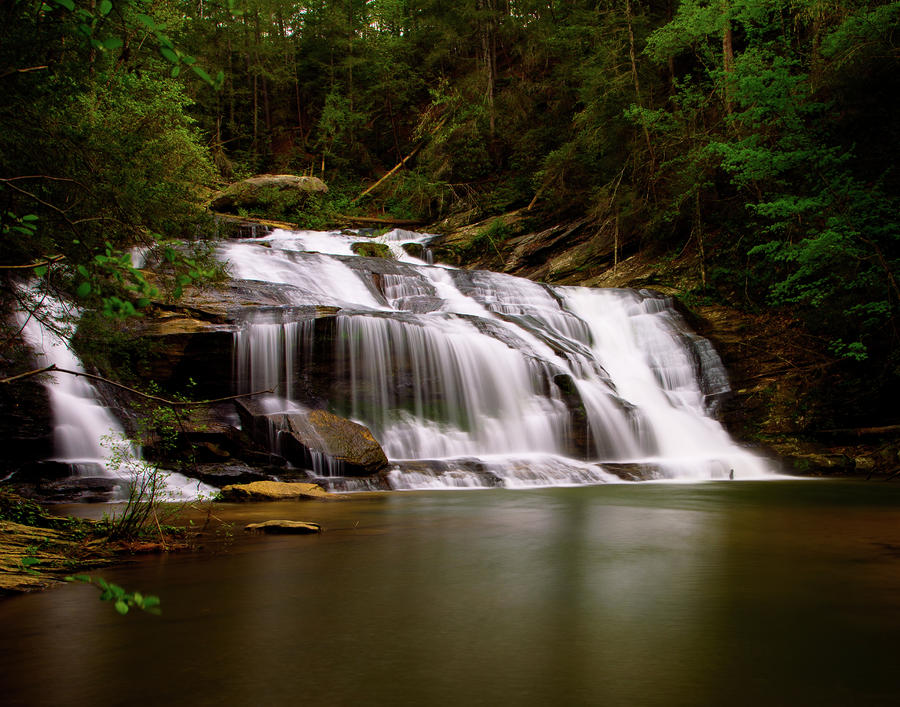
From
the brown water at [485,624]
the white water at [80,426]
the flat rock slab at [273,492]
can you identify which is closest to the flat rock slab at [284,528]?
the brown water at [485,624]

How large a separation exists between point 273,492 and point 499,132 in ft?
76.6

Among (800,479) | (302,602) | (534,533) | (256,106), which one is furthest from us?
(256,106)

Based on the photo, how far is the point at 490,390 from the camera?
12344 mm

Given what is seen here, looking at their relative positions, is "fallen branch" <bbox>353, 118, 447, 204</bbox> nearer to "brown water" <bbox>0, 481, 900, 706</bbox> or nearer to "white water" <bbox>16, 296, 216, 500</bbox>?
"white water" <bbox>16, 296, 216, 500</bbox>

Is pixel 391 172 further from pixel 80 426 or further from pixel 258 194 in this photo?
pixel 80 426

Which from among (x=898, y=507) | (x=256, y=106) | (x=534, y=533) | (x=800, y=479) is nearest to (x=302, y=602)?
(x=534, y=533)

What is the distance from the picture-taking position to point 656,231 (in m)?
19.4

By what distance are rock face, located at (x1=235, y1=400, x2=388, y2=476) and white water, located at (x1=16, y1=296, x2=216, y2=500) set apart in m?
1.41

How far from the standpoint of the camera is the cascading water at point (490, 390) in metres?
11.2

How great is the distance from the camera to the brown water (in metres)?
2.34

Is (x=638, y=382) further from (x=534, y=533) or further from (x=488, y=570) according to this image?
(x=488, y=570)

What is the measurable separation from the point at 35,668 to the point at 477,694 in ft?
6.19

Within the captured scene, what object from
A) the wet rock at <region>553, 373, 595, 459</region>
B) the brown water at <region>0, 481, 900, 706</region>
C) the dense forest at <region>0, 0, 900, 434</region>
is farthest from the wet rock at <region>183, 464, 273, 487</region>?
the wet rock at <region>553, 373, 595, 459</region>

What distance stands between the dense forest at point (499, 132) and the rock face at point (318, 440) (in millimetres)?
Result: 3194
